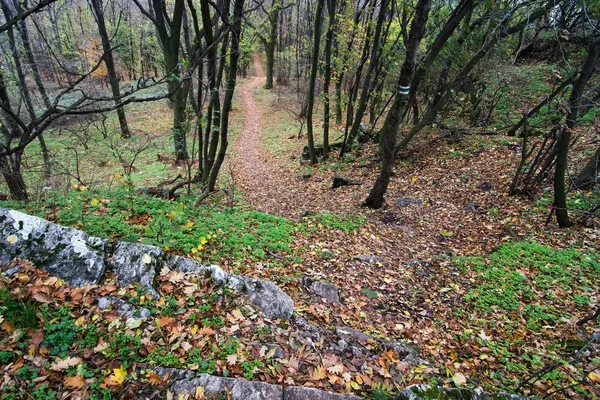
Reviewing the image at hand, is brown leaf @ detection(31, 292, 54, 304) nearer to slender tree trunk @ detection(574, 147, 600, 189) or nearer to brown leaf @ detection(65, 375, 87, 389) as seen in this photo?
brown leaf @ detection(65, 375, 87, 389)

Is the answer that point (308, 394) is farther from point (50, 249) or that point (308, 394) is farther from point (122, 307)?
point (50, 249)

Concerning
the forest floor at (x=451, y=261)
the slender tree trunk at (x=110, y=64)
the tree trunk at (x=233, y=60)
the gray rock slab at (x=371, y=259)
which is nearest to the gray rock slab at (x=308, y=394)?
the forest floor at (x=451, y=261)

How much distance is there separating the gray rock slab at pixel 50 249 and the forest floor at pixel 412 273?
205 mm

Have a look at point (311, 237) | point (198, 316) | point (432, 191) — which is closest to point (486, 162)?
point (432, 191)

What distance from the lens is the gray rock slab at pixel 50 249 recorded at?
2.81 metres

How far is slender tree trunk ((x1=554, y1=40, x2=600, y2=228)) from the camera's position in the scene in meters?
4.54

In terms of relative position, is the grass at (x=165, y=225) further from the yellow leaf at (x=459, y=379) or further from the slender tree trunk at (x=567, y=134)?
the slender tree trunk at (x=567, y=134)

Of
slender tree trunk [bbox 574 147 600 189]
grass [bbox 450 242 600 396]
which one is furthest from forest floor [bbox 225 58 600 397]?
slender tree trunk [bbox 574 147 600 189]

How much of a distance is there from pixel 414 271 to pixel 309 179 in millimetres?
6184

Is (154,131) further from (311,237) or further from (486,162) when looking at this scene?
(486,162)

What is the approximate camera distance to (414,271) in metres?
5.07

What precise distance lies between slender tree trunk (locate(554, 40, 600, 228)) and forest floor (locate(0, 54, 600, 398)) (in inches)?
15.2

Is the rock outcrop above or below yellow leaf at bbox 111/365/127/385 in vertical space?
above

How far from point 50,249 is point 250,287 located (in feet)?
6.66
